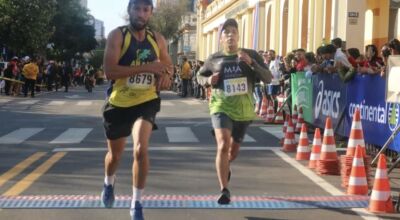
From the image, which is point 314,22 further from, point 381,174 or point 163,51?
point 163,51

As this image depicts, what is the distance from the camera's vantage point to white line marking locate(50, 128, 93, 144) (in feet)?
42.4

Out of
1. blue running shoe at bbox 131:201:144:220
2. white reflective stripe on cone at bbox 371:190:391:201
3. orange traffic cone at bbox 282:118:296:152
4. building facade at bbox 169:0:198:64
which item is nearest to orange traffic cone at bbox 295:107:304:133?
orange traffic cone at bbox 282:118:296:152

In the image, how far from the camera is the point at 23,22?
41.6 meters

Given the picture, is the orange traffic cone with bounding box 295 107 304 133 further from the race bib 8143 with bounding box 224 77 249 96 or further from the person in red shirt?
the race bib 8143 with bounding box 224 77 249 96

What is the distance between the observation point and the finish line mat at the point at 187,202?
22.1 ft

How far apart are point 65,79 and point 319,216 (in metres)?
37.8

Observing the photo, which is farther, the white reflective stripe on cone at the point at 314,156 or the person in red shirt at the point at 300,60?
the person in red shirt at the point at 300,60

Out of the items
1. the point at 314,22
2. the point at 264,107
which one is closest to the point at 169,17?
the point at 314,22

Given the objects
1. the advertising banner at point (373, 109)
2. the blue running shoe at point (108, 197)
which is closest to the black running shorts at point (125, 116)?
the blue running shoe at point (108, 197)

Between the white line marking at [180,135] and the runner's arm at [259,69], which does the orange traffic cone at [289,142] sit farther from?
the runner's arm at [259,69]

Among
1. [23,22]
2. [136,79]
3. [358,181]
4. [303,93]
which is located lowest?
[358,181]

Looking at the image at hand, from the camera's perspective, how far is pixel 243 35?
155 ft

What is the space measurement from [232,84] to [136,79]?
133 centimetres

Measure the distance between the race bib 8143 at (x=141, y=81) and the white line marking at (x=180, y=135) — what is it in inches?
266
